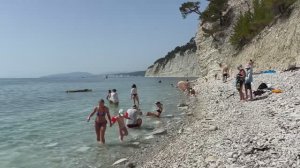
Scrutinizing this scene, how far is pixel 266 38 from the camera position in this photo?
4094cm

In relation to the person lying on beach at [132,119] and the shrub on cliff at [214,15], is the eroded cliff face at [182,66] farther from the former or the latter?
the person lying on beach at [132,119]

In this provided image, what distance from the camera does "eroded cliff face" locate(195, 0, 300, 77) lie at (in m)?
34.1

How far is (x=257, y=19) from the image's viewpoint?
4431cm

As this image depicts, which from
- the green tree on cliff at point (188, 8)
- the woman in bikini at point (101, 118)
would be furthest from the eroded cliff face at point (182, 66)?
the woman in bikini at point (101, 118)

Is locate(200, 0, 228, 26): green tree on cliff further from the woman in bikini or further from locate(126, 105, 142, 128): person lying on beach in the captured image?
the woman in bikini

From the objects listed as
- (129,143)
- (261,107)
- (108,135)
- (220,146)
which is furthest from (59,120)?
(220,146)

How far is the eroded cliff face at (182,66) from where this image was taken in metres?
131

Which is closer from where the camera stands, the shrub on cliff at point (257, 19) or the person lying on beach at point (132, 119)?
the person lying on beach at point (132, 119)

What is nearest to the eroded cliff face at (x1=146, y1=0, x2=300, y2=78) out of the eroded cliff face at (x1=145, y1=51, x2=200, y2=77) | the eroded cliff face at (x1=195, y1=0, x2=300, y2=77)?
the eroded cliff face at (x1=195, y1=0, x2=300, y2=77)

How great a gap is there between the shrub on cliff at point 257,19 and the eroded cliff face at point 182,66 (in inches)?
3057

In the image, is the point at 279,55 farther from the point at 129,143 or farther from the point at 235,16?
the point at 129,143

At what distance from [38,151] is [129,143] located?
13.0 ft

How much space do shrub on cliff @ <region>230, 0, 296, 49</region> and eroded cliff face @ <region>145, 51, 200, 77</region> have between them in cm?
7765

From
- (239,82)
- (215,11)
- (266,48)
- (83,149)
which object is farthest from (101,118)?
(215,11)
